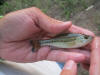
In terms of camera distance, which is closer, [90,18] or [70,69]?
[70,69]

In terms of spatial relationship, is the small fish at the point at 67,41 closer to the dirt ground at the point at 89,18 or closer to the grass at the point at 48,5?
the dirt ground at the point at 89,18

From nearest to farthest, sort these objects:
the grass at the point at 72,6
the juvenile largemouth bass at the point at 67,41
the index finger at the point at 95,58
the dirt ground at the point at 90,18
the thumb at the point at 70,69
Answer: the thumb at the point at 70,69
the index finger at the point at 95,58
the juvenile largemouth bass at the point at 67,41
the dirt ground at the point at 90,18
the grass at the point at 72,6

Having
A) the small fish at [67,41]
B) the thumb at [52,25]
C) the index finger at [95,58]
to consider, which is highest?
the thumb at [52,25]

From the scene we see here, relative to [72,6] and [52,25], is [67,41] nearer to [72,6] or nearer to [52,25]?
[52,25]

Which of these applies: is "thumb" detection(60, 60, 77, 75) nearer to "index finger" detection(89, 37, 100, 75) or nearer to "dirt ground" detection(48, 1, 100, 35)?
"index finger" detection(89, 37, 100, 75)

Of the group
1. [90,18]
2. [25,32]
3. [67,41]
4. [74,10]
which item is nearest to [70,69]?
[67,41]

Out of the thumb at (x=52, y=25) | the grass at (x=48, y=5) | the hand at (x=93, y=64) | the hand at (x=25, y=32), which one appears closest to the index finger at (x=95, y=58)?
the hand at (x=93, y=64)

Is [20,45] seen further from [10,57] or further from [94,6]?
[94,6]
